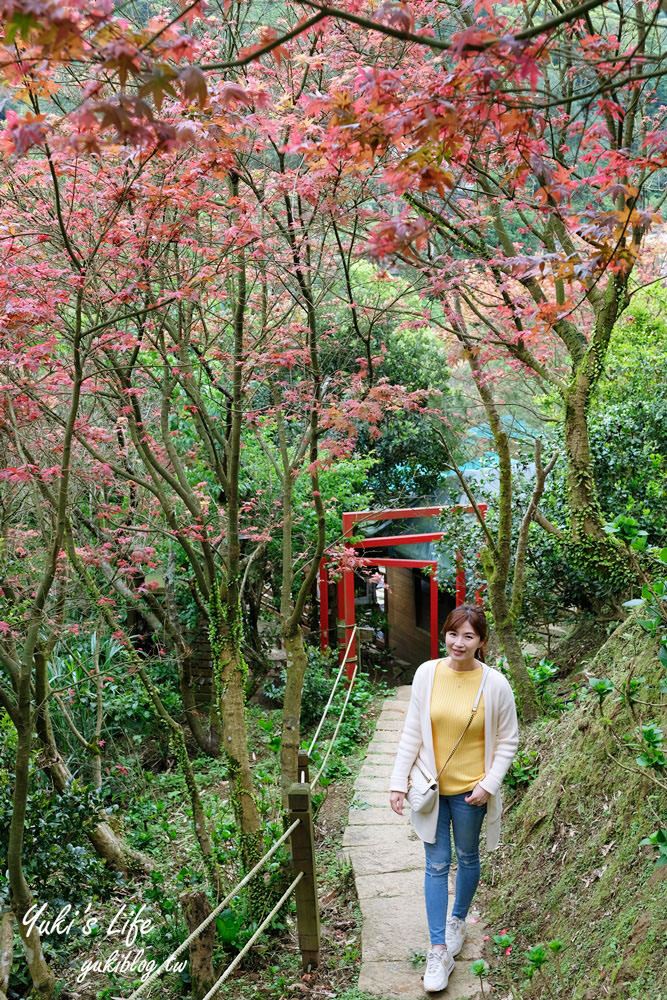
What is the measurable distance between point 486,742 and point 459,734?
11 cm

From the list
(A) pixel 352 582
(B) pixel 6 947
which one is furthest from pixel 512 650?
(A) pixel 352 582

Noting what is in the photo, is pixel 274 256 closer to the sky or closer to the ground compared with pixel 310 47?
closer to the ground

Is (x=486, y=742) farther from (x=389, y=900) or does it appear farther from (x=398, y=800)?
(x=389, y=900)

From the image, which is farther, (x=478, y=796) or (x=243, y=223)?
(x=243, y=223)

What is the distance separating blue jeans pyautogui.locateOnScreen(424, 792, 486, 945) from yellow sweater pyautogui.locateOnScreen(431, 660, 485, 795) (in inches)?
2.5

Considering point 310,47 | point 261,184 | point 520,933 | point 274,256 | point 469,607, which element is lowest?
point 520,933

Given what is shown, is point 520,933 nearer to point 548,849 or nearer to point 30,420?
point 548,849

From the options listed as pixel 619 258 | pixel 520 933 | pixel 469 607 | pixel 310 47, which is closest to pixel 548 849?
pixel 520 933

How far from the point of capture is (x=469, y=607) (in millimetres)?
3502

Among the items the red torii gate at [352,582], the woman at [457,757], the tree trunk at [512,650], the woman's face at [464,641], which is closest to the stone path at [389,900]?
the woman at [457,757]

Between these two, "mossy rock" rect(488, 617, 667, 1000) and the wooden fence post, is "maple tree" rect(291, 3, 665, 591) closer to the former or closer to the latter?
"mossy rock" rect(488, 617, 667, 1000)

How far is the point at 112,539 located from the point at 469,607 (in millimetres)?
4280

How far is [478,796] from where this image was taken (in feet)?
10.8

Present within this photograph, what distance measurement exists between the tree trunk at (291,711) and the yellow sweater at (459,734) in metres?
1.80
